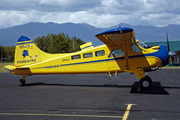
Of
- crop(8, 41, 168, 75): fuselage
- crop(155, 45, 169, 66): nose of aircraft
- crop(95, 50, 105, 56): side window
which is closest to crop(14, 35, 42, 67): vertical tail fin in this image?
crop(8, 41, 168, 75): fuselage

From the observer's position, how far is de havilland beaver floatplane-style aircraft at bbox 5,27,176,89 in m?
11.2

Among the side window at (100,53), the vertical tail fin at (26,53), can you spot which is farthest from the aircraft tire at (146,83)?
the vertical tail fin at (26,53)

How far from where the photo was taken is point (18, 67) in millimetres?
14086

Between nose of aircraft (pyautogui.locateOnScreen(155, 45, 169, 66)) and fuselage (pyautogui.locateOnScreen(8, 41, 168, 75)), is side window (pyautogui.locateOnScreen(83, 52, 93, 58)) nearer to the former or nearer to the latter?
fuselage (pyautogui.locateOnScreen(8, 41, 168, 75))

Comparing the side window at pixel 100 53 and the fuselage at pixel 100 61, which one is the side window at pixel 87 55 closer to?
the fuselage at pixel 100 61

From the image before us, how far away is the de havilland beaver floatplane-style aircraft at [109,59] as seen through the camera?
36.8ft

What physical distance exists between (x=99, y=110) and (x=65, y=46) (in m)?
62.6

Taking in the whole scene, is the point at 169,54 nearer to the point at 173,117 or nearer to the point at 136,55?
the point at 136,55

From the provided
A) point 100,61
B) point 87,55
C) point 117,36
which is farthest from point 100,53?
point 117,36

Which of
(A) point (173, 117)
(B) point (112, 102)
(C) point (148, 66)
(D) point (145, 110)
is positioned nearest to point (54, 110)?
(B) point (112, 102)

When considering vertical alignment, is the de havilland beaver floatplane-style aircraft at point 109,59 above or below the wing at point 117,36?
below

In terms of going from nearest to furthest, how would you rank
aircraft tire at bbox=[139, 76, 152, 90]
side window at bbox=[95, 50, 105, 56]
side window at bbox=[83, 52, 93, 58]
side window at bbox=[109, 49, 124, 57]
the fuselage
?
aircraft tire at bbox=[139, 76, 152, 90], the fuselage, side window at bbox=[109, 49, 124, 57], side window at bbox=[95, 50, 105, 56], side window at bbox=[83, 52, 93, 58]

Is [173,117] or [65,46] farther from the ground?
[65,46]

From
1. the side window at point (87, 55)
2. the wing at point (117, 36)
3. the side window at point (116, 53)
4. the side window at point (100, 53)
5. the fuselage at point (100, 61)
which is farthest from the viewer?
the side window at point (87, 55)
